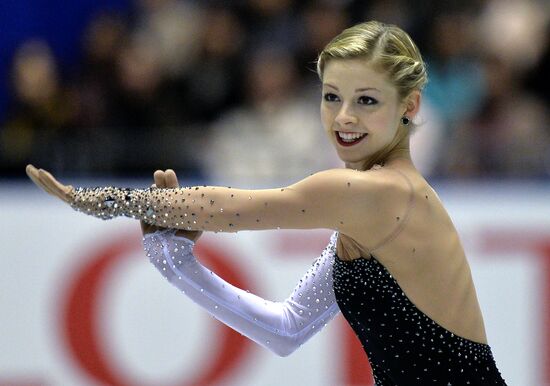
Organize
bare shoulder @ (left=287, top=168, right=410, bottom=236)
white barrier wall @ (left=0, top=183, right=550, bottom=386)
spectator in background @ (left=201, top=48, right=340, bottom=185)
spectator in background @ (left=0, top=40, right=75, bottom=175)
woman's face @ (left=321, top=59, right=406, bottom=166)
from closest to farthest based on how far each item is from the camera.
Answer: bare shoulder @ (left=287, top=168, right=410, bottom=236) < woman's face @ (left=321, top=59, right=406, bottom=166) < white barrier wall @ (left=0, top=183, right=550, bottom=386) < spectator in background @ (left=201, top=48, right=340, bottom=185) < spectator in background @ (left=0, top=40, right=75, bottom=175)

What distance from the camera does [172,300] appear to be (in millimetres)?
5895

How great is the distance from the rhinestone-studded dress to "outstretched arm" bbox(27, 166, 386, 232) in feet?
0.64

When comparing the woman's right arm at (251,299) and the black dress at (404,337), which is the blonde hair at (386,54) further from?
the woman's right arm at (251,299)

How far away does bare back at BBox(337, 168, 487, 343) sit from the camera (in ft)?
9.37

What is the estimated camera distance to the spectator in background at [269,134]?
593cm

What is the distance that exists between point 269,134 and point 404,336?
338 centimetres

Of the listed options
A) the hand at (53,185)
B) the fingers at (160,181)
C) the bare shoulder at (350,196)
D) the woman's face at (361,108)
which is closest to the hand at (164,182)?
the fingers at (160,181)

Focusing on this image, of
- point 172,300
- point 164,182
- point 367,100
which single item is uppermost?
point 367,100

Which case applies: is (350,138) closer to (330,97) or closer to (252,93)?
(330,97)

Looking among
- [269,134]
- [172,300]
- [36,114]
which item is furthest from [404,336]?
[36,114]

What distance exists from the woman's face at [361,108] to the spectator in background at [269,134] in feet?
9.43

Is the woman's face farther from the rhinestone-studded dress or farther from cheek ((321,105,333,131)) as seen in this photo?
the rhinestone-studded dress

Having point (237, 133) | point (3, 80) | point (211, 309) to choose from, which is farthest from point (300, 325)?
point (3, 80)

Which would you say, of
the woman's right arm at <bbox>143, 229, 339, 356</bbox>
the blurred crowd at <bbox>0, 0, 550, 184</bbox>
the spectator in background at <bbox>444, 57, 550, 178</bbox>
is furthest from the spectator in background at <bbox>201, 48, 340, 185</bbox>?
the woman's right arm at <bbox>143, 229, 339, 356</bbox>
